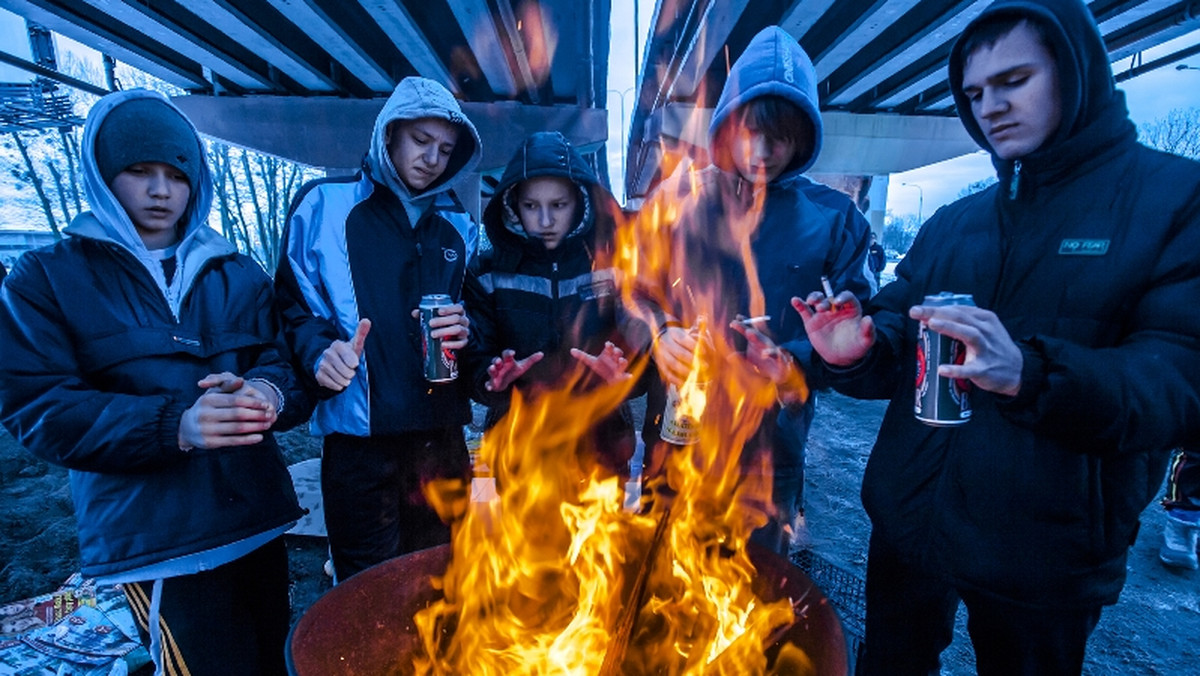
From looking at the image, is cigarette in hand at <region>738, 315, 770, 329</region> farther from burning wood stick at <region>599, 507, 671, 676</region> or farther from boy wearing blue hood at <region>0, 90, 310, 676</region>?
boy wearing blue hood at <region>0, 90, 310, 676</region>

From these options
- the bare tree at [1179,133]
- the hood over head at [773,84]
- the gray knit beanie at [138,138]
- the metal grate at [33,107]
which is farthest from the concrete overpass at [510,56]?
the bare tree at [1179,133]

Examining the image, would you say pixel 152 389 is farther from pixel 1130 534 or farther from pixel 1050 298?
pixel 1130 534

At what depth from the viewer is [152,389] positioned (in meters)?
1.92

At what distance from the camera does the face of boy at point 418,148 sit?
282cm

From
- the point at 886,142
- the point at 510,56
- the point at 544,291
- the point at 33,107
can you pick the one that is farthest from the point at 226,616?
the point at 886,142

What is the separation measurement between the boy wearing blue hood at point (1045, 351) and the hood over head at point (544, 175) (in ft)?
4.81

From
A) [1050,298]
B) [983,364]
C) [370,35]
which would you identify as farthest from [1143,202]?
[370,35]

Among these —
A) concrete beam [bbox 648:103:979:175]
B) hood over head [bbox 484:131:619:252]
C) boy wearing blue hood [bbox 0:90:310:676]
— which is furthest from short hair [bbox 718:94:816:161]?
concrete beam [bbox 648:103:979:175]

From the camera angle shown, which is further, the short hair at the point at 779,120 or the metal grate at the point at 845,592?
the metal grate at the point at 845,592

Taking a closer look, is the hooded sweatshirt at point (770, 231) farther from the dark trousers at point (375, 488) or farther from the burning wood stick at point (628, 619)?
the dark trousers at point (375, 488)

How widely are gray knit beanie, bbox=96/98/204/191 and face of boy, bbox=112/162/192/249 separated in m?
0.04

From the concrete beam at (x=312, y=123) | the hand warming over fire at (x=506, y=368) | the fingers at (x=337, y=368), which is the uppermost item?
the concrete beam at (x=312, y=123)

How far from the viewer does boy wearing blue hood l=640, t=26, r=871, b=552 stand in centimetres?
254

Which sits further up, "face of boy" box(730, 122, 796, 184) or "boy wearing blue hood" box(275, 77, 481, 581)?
"face of boy" box(730, 122, 796, 184)
